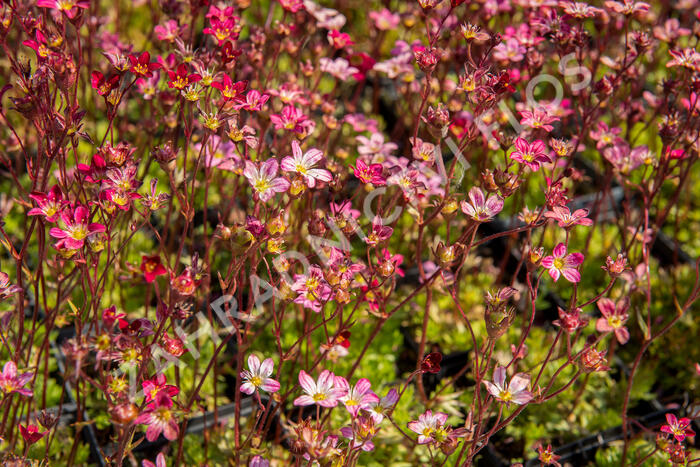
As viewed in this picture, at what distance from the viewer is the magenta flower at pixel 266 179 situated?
1432 millimetres

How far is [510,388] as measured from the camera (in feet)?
5.04

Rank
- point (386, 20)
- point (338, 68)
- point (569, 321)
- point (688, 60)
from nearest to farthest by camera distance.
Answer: point (569, 321), point (688, 60), point (338, 68), point (386, 20)

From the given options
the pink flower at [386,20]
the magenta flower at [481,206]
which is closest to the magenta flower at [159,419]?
the magenta flower at [481,206]

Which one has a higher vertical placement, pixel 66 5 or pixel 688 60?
pixel 688 60

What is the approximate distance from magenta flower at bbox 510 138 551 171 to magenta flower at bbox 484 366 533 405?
47 cm

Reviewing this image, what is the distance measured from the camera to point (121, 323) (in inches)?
53.9

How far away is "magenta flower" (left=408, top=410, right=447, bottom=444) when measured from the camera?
1465 mm

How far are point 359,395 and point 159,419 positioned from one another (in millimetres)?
433

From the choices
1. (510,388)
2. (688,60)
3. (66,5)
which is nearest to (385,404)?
(510,388)

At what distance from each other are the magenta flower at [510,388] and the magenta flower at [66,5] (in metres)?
1.24

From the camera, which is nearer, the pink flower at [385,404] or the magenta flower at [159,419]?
the magenta flower at [159,419]

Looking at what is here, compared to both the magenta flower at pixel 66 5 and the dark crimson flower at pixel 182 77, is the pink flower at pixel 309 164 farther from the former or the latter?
the magenta flower at pixel 66 5

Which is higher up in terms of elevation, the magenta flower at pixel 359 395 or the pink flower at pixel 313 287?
the pink flower at pixel 313 287

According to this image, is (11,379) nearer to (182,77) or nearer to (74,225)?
(74,225)
